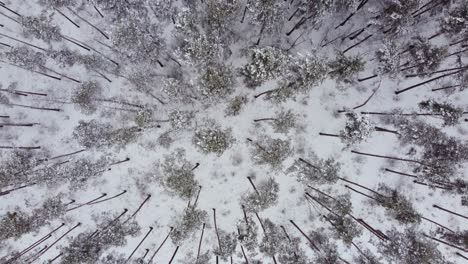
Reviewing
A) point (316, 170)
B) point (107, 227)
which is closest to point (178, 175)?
point (107, 227)

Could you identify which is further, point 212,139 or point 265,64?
point 212,139

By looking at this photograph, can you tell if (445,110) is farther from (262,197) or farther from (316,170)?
(262,197)

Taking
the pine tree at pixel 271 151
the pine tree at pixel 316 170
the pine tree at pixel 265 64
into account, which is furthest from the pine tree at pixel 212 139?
the pine tree at pixel 316 170

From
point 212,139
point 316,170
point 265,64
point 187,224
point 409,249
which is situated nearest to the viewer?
point 265,64

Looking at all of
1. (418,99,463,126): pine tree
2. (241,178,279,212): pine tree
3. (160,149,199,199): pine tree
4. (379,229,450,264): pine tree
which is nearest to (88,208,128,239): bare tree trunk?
(160,149,199,199): pine tree

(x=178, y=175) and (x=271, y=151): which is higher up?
(x=271, y=151)

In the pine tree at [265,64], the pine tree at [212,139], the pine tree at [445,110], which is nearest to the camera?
the pine tree at [265,64]

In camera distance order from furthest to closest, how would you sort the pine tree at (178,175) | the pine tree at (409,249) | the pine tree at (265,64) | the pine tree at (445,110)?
the pine tree at (409,249) < the pine tree at (445,110) < the pine tree at (178,175) < the pine tree at (265,64)

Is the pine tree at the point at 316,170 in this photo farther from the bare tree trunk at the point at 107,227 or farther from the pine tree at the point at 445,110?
the bare tree trunk at the point at 107,227

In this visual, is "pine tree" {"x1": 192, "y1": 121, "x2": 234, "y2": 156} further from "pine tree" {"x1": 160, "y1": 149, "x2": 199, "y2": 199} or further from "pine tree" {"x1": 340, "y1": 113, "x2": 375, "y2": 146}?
"pine tree" {"x1": 340, "y1": 113, "x2": 375, "y2": 146}

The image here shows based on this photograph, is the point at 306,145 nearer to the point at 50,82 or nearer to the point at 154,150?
the point at 154,150

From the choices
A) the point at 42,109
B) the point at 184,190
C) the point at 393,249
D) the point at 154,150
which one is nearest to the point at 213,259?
the point at 184,190
